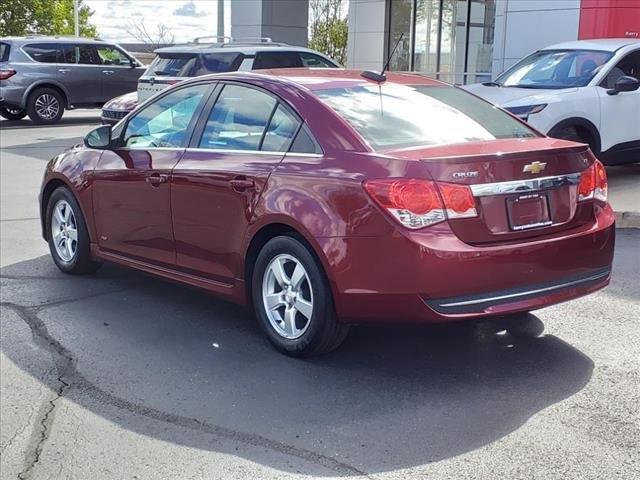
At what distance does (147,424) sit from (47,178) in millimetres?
3402

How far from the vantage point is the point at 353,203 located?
14.7 ft

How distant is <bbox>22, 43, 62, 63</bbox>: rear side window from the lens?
787 inches

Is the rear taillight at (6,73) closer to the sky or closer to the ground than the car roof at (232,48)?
closer to the ground

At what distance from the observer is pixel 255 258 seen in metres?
5.14

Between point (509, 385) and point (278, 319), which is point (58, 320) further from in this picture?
point (509, 385)

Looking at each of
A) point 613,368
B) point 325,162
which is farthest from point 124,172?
point 613,368

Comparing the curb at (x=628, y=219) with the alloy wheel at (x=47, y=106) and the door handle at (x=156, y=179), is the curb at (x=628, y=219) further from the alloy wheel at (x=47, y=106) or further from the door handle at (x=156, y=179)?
the alloy wheel at (x=47, y=106)

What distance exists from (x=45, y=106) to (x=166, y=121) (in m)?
15.5

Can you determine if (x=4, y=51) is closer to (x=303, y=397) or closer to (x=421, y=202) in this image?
(x=303, y=397)

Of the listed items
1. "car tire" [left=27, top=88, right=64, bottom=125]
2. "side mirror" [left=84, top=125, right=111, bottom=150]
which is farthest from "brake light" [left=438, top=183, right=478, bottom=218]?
"car tire" [left=27, top=88, right=64, bottom=125]

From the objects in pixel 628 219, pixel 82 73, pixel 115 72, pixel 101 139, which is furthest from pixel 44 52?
pixel 628 219

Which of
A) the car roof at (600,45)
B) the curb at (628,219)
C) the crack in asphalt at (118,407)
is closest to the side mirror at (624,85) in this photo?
the car roof at (600,45)

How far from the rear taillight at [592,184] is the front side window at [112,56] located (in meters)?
17.9

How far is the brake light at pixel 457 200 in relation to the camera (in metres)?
4.35
